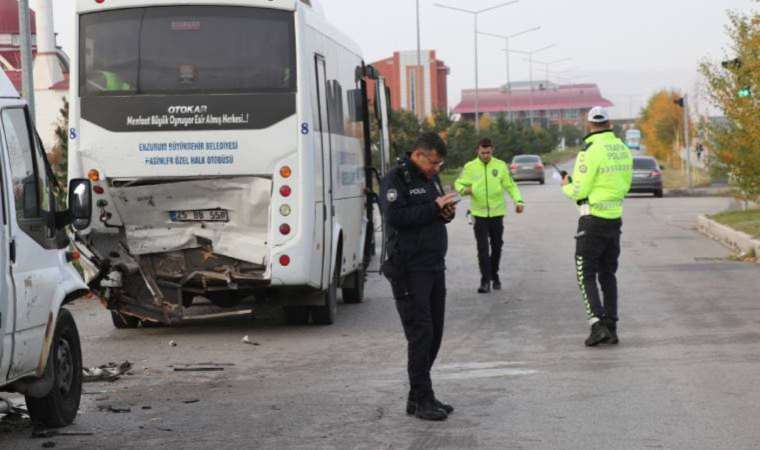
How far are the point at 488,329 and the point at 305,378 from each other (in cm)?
338

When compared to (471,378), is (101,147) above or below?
above

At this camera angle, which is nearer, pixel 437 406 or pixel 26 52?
pixel 437 406

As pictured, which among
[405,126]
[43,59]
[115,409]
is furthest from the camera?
[43,59]

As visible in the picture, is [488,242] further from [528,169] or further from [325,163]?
[528,169]

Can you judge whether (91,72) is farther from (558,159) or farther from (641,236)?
(558,159)

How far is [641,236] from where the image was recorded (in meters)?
28.2

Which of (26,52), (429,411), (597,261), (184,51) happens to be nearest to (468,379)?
(429,411)

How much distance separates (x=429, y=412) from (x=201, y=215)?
17.7 ft

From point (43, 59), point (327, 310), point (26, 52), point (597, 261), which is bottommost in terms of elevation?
point (327, 310)

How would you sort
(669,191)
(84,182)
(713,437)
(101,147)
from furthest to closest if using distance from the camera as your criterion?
(669,191) < (101,147) < (84,182) < (713,437)

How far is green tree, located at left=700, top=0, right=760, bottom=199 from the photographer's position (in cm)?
2533

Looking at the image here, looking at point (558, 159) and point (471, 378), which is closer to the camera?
point (471, 378)

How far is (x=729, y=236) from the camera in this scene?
2556 centimetres

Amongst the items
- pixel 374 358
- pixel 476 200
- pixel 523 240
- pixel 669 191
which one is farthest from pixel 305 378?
pixel 669 191
